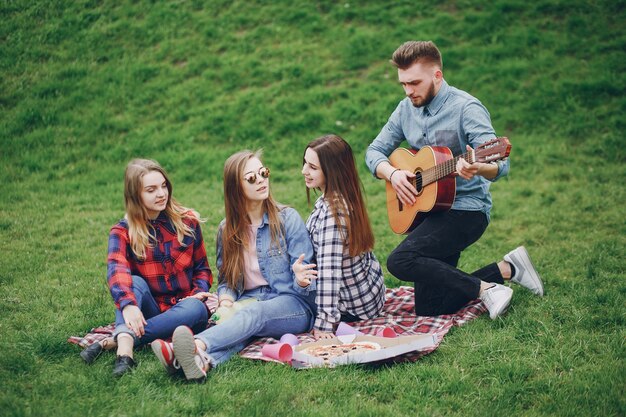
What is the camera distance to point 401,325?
15.8 feet

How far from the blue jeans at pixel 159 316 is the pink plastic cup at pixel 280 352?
2.20 ft

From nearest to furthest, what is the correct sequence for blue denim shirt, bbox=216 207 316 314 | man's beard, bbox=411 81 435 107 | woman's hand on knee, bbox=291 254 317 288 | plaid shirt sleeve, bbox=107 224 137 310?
plaid shirt sleeve, bbox=107 224 137 310
woman's hand on knee, bbox=291 254 317 288
blue denim shirt, bbox=216 207 316 314
man's beard, bbox=411 81 435 107

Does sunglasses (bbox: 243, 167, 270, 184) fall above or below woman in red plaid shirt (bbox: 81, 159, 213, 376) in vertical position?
above

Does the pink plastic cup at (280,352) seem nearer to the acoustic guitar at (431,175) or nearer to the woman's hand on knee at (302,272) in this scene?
the woman's hand on knee at (302,272)

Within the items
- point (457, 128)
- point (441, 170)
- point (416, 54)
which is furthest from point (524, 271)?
point (416, 54)

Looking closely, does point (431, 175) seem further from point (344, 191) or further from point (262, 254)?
point (262, 254)

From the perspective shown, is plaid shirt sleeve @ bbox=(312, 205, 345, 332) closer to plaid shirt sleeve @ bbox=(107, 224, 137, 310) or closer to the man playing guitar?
the man playing guitar

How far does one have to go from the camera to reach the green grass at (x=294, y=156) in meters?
3.69

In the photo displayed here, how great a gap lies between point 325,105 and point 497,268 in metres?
6.23

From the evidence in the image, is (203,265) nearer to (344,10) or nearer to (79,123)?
(79,123)

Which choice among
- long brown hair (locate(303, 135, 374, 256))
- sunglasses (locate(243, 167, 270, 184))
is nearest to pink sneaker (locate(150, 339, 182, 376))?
sunglasses (locate(243, 167, 270, 184))

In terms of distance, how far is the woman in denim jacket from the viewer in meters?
4.54

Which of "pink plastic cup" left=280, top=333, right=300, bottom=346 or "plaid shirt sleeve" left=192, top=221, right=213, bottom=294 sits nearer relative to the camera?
"pink plastic cup" left=280, top=333, right=300, bottom=346

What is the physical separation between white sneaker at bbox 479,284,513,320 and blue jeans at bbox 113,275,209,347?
219cm
